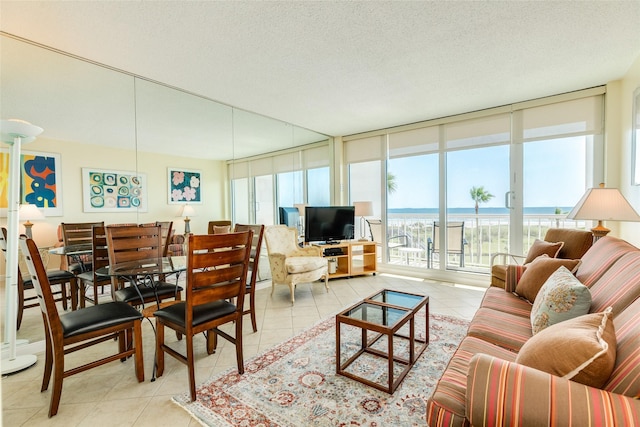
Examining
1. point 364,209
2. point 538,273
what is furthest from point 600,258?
point 364,209

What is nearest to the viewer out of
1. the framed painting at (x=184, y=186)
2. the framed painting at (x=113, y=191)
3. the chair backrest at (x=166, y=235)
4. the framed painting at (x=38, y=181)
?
the framed painting at (x=38, y=181)

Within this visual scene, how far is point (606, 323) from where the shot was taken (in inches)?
38.5

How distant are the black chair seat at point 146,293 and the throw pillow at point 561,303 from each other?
256cm

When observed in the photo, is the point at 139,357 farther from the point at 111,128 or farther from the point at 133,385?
the point at 111,128

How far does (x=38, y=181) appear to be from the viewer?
234 centimetres

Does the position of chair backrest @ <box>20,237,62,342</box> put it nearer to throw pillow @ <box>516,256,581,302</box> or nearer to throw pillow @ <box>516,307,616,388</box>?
throw pillow @ <box>516,307,616,388</box>

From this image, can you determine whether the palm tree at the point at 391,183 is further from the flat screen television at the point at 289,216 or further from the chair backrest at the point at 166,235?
the chair backrest at the point at 166,235

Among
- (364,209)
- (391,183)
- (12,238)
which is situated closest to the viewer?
(12,238)

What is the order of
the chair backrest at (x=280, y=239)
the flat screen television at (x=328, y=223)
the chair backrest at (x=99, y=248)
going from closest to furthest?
the chair backrest at (x=99, y=248), the chair backrest at (x=280, y=239), the flat screen television at (x=328, y=223)

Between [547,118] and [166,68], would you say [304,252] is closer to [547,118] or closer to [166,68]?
[166,68]

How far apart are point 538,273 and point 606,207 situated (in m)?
0.88

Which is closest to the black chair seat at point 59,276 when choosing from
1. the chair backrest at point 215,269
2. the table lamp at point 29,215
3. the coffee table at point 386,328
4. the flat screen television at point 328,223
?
the table lamp at point 29,215

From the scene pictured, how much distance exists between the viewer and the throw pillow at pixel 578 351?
0.84 meters

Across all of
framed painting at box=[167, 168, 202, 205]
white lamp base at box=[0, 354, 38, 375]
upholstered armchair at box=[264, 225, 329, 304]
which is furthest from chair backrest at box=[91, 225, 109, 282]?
upholstered armchair at box=[264, 225, 329, 304]
